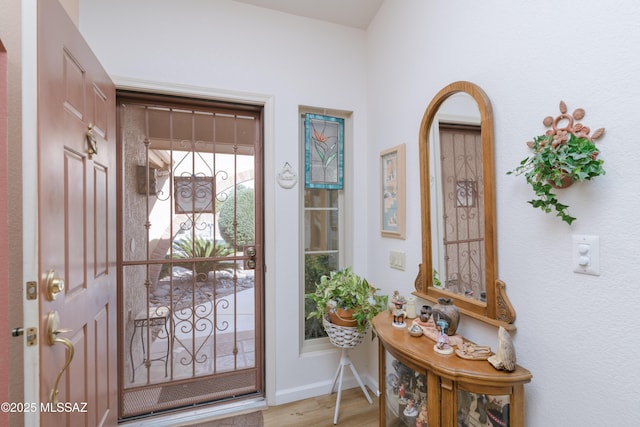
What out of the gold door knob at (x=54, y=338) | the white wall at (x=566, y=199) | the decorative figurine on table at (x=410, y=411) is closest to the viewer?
the white wall at (x=566, y=199)

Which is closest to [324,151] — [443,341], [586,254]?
[443,341]

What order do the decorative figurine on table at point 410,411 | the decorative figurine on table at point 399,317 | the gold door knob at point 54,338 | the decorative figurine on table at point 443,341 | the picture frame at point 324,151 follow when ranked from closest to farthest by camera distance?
the gold door knob at point 54,338
the decorative figurine on table at point 443,341
the decorative figurine on table at point 410,411
the decorative figurine on table at point 399,317
the picture frame at point 324,151

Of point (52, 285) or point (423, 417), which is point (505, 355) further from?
point (52, 285)

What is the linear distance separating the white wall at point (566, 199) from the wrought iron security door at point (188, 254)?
4.91ft

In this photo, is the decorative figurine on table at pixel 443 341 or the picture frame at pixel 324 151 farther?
the picture frame at pixel 324 151

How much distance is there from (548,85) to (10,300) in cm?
222

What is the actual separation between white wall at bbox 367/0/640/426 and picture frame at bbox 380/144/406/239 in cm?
59

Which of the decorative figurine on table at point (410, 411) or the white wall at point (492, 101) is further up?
the white wall at point (492, 101)

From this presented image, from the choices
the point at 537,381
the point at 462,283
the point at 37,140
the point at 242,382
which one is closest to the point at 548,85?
the point at 462,283

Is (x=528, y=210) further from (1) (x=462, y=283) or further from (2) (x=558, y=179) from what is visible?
(1) (x=462, y=283)

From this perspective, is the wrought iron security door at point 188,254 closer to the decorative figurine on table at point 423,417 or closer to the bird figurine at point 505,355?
the decorative figurine on table at point 423,417

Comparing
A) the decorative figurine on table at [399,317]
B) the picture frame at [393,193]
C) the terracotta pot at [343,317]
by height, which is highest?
the picture frame at [393,193]

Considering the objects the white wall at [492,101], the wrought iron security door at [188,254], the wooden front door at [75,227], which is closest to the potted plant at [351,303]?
the white wall at [492,101]

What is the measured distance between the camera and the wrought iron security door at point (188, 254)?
190 cm
